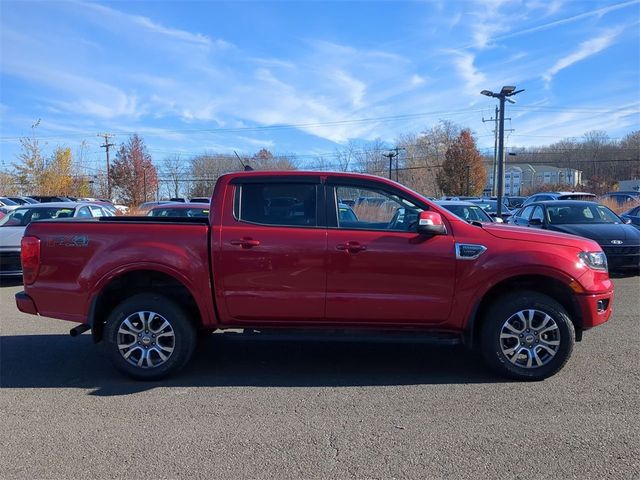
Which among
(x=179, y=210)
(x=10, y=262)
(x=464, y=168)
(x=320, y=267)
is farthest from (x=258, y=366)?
(x=464, y=168)

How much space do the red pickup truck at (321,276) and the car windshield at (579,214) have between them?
661 centimetres

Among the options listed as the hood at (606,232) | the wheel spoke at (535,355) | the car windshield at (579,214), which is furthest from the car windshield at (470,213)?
the wheel spoke at (535,355)

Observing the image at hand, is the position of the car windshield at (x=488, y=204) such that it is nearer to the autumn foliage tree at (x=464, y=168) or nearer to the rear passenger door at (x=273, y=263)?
the autumn foliage tree at (x=464, y=168)

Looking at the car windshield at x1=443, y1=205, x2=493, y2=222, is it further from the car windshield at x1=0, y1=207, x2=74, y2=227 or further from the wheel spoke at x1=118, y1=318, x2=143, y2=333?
the car windshield at x1=0, y1=207, x2=74, y2=227

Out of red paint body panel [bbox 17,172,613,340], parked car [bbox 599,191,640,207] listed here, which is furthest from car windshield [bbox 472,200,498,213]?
red paint body panel [bbox 17,172,613,340]

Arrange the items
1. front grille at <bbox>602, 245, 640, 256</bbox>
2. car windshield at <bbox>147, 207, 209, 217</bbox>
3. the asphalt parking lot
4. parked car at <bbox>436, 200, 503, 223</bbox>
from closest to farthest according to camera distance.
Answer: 1. the asphalt parking lot
2. front grille at <bbox>602, 245, 640, 256</bbox>
3. car windshield at <bbox>147, 207, 209, 217</bbox>
4. parked car at <bbox>436, 200, 503, 223</bbox>

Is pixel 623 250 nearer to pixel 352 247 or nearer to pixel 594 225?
pixel 594 225

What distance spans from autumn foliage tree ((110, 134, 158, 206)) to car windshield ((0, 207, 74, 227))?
138ft

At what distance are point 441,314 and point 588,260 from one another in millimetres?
1505

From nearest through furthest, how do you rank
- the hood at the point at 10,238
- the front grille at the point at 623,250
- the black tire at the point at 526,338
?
the black tire at the point at 526,338
the front grille at the point at 623,250
the hood at the point at 10,238

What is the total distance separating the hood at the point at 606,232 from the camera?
9.48 meters

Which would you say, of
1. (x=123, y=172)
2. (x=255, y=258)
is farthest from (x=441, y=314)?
(x=123, y=172)

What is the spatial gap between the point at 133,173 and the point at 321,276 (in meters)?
53.7

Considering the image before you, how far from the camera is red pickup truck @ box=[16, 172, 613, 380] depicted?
14.4 feet
